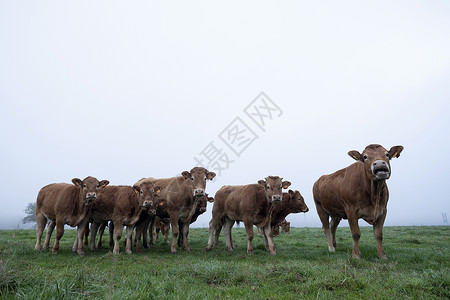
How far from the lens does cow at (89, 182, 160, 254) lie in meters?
10.0

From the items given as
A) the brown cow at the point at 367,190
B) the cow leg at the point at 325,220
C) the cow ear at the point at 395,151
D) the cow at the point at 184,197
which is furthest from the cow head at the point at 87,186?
the cow ear at the point at 395,151

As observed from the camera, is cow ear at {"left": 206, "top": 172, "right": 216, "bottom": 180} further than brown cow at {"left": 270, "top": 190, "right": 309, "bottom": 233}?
No

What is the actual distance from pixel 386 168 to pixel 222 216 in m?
6.76

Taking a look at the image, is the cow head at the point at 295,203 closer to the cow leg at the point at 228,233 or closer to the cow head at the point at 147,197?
the cow leg at the point at 228,233

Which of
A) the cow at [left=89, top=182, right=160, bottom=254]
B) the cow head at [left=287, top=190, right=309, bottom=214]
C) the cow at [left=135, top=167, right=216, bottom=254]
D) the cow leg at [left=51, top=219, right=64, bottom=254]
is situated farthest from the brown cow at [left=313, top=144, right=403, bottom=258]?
the cow leg at [left=51, top=219, right=64, bottom=254]

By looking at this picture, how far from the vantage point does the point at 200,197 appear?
10.8m

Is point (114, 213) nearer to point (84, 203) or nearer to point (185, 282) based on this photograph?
point (84, 203)

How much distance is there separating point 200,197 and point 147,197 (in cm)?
191

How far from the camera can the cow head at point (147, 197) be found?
33.0 feet

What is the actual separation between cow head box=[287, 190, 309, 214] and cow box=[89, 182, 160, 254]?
6.58 meters

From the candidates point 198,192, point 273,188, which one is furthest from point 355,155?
point 198,192

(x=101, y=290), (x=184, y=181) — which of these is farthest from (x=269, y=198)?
(x=101, y=290)

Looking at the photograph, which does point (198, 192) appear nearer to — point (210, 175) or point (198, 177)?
point (198, 177)

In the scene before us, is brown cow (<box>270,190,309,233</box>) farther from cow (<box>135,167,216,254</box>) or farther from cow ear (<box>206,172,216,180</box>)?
cow (<box>135,167,216,254</box>)
